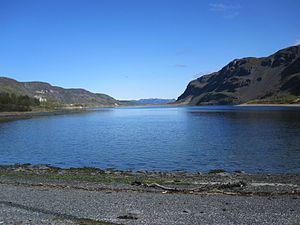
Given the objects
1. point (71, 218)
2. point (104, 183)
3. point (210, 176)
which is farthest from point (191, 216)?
point (210, 176)

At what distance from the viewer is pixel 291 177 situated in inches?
1309

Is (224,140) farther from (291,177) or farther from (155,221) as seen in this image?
(155,221)

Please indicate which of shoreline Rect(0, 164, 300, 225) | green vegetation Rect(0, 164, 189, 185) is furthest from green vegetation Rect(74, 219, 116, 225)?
green vegetation Rect(0, 164, 189, 185)

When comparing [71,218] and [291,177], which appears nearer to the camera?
[71,218]

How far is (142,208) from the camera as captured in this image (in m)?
19.4

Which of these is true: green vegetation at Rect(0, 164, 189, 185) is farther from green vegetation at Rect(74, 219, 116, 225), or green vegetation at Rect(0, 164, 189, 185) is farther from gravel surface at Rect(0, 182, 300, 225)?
green vegetation at Rect(74, 219, 116, 225)

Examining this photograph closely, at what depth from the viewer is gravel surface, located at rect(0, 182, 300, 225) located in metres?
16.8

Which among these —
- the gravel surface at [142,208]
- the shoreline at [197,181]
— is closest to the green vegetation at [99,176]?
the shoreline at [197,181]

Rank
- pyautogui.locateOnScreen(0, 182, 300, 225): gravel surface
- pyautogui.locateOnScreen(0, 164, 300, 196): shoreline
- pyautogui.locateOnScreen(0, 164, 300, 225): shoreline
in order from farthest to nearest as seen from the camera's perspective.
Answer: pyautogui.locateOnScreen(0, 164, 300, 196): shoreline, pyautogui.locateOnScreen(0, 164, 300, 225): shoreline, pyautogui.locateOnScreen(0, 182, 300, 225): gravel surface

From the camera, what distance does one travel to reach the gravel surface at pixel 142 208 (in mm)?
16781

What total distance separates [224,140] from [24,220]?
55896 mm

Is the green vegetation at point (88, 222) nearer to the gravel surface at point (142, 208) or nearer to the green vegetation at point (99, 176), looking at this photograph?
the gravel surface at point (142, 208)

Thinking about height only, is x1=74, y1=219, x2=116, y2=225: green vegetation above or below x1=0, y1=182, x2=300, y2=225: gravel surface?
above

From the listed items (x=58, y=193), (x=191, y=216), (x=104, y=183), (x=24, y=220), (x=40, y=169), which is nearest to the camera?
(x=24, y=220)
